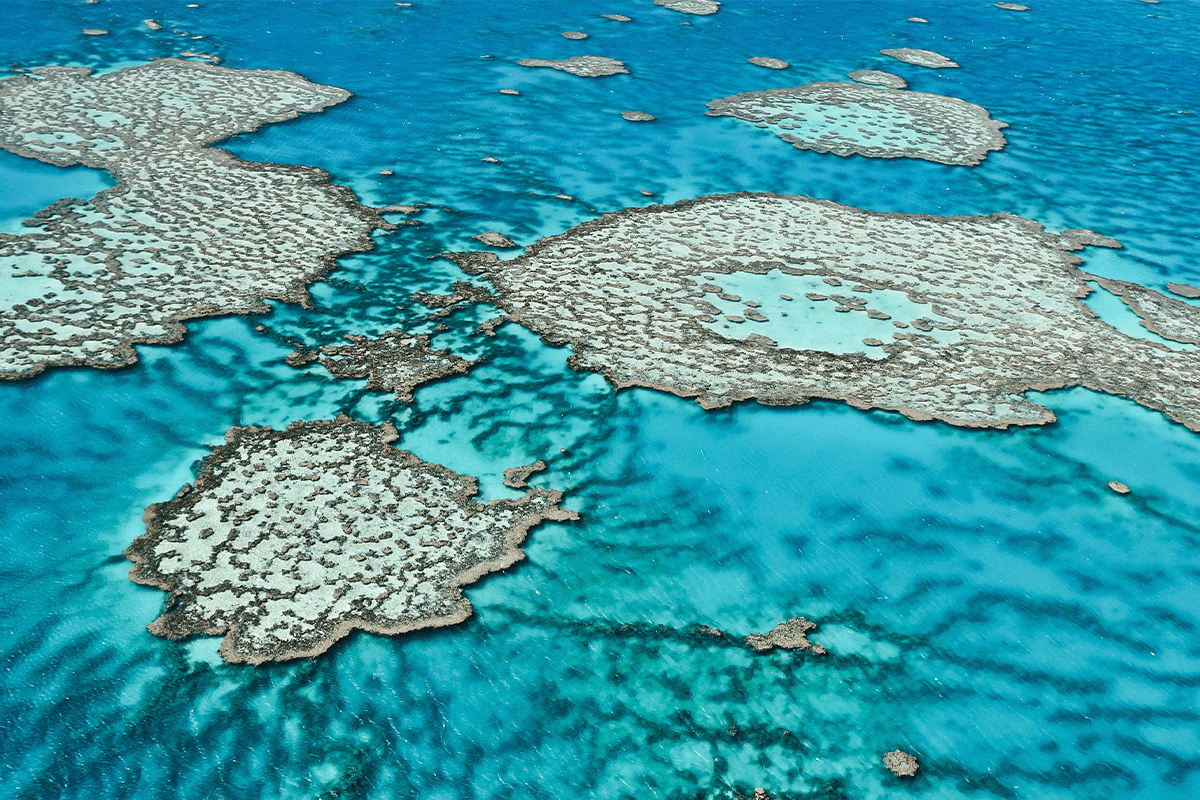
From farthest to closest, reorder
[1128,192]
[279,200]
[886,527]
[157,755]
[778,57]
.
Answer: [778,57], [1128,192], [279,200], [886,527], [157,755]

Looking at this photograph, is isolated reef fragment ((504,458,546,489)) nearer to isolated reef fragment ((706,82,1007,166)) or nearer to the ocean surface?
the ocean surface

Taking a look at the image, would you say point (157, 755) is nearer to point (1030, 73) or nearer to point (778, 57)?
point (778, 57)

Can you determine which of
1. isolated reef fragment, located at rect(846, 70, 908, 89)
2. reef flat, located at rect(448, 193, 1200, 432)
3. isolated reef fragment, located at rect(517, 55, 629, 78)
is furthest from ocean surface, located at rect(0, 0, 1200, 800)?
isolated reef fragment, located at rect(846, 70, 908, 89)

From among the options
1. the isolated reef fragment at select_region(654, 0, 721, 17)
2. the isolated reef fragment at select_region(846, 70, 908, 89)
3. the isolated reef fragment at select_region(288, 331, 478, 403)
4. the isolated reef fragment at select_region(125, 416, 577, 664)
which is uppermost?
the isolated reef fragment at select_region(654, 0, 721, 17)

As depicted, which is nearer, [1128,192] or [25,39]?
[1128,192]

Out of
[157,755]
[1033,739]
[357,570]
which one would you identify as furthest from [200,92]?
[1033,739]

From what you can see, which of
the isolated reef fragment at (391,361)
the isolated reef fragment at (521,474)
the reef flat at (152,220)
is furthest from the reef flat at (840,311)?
the reef flat at (152,220)
